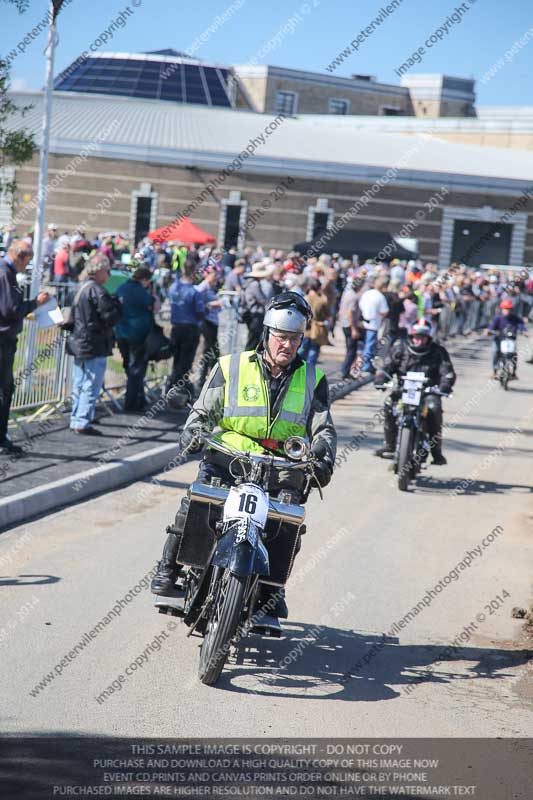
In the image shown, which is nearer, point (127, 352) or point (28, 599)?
point (28, 599)

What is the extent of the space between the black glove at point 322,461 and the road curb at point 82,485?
12.1 ft

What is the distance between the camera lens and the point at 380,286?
916 inches

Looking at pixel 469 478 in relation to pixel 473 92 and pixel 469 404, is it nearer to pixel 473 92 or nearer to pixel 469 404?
pixel 469 404

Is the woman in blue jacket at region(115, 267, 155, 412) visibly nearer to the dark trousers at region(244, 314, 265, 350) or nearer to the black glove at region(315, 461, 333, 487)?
the dark trousers at region(244, 314, 265, 350)

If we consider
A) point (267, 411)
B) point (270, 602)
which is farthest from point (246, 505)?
point (270, 602)

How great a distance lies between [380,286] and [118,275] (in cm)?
794

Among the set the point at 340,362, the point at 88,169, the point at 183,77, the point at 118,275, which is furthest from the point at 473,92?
the point at 118,275

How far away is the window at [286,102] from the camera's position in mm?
89812

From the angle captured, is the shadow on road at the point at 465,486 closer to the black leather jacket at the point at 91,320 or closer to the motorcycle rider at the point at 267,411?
the black leather jacket at the point at 91,320

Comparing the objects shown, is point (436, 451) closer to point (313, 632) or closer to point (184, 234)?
point (313, 632)

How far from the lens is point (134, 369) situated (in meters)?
14.9

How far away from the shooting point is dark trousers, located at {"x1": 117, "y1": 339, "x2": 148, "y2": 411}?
48.6 ft

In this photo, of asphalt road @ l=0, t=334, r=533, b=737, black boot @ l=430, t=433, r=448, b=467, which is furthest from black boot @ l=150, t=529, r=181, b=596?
black boot @ l=430, t=433, r=448, b=467

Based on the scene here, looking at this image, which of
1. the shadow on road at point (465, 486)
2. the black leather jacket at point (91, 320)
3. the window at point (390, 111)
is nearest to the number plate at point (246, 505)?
the shadow on road at point (465, 486)
